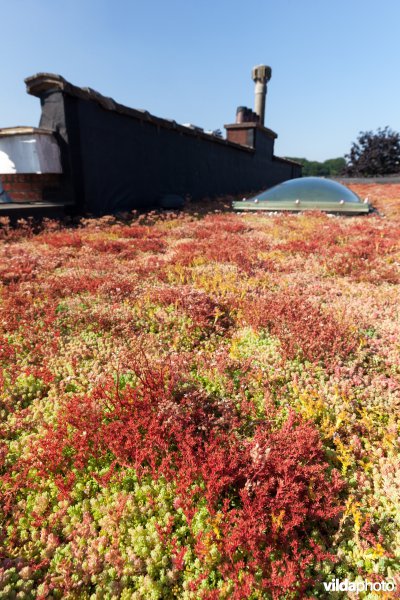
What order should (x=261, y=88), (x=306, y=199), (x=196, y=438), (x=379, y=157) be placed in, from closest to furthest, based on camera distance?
(x=196, y=438) → (x=306, y=199) → (x=261, y=88) → (x=379, y=157)

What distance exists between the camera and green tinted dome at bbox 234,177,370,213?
1820cm

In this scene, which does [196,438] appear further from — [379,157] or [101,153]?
[379,157]

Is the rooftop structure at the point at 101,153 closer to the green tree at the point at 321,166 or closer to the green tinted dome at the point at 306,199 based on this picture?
the green tinted dome at the point at 306,199

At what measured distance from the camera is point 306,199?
19.1 meters

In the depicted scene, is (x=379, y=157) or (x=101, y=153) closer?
(x=101, y=153)

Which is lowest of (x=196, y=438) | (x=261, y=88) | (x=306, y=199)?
(x=196, y=438)

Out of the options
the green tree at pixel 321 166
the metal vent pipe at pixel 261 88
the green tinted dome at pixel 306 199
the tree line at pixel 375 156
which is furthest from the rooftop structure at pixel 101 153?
the green tree at pixel 321 166

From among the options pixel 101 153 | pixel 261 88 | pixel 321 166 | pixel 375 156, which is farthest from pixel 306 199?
pixel 321 166

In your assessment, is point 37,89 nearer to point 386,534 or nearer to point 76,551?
point 76,551

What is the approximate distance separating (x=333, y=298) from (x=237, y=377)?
10.7ft

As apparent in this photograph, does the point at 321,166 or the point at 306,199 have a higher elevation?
the point at 321,166

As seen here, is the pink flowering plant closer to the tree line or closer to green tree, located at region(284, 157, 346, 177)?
the tree line

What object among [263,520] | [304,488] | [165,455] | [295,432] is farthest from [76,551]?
[295,432]

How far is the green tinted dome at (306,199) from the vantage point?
59.7ft
